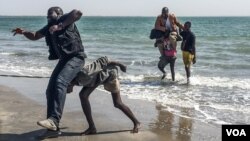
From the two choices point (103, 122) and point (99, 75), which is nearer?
point (99, 75)

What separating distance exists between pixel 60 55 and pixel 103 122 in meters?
1.49

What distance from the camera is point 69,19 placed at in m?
5.57

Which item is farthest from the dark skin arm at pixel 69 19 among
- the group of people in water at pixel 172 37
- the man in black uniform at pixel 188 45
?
the man in black uniform at pixel 188 45

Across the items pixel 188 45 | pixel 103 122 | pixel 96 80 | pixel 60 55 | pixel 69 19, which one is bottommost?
pixel 103 122

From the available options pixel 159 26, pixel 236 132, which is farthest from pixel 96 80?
pixel 159 26

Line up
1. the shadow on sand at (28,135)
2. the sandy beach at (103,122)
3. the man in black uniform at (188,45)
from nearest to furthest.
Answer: the shadow on sand at (28,135) < the sandy beach at (103,122) < the man in black uniform at (188,45)

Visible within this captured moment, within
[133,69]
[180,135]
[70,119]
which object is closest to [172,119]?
[180,135]

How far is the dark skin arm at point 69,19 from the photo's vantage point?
5.54 meters

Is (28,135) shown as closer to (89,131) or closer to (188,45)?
(89,131)

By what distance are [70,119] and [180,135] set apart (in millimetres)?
1788

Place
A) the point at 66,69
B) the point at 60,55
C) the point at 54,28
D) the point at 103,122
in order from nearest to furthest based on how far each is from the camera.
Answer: the point at 54,28 < the point at 66,69 < the point at 60,55 < the point at 103,122

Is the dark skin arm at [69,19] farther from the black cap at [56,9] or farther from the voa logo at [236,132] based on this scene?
the voa logo at [236,132]

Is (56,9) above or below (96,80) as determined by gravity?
above

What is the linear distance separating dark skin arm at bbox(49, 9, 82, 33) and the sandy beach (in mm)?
1447
